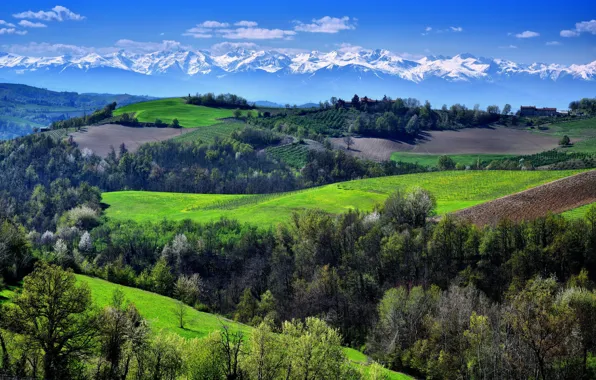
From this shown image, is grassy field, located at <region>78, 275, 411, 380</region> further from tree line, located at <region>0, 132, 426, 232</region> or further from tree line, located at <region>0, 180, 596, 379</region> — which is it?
tree line, located at <region>0, 132, 426, 232</region>

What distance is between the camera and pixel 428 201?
310 feet

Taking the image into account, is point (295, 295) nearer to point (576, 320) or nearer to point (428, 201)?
point (428, 201)

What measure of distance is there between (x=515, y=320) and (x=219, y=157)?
14543 centimetres

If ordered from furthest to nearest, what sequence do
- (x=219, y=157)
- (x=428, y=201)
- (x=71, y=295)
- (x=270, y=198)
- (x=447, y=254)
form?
(x=219, y=157), (x=270, y=198), (x=428, y=201), (x=447, y=254), (x=71, y=295)

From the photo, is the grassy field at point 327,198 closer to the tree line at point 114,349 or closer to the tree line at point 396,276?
the tree line at point 396,276

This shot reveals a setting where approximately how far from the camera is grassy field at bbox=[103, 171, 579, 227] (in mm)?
118375

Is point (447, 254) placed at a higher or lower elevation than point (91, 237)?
higher

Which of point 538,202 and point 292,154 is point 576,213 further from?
point 292,154

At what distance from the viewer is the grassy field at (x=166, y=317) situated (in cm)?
5894

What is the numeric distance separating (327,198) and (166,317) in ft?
237

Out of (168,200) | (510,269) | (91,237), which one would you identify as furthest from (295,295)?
(168,200)

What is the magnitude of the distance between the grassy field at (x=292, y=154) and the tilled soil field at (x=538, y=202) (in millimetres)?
89507

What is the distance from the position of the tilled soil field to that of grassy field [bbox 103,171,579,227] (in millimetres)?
8034

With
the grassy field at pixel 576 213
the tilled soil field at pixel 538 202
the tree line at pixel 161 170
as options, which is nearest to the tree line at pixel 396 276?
the tilled soil field at pixel 538 202
